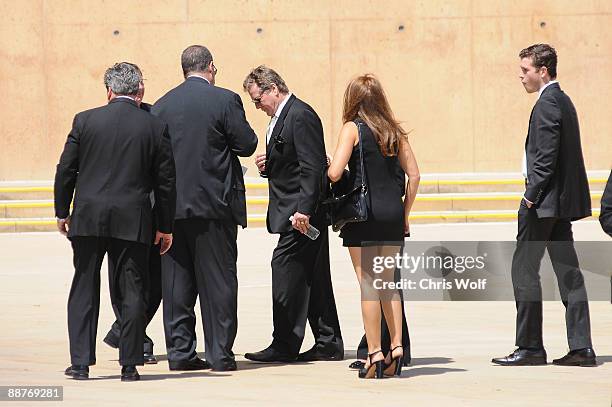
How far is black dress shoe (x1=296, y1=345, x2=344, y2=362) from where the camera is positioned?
8.40m

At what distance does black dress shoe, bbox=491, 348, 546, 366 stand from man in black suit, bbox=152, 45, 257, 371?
1462mm

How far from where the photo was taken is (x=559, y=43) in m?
18.1

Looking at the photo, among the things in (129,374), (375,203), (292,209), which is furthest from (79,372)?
(375,203)

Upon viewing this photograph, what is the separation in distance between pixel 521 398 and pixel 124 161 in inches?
89.2

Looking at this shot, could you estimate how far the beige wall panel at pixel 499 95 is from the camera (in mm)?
18078

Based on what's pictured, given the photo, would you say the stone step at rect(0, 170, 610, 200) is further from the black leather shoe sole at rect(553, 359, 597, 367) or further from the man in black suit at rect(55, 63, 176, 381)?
the man in black suit at rect(55, 63, 176, 381)

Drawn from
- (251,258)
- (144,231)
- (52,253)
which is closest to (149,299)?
(144,231)

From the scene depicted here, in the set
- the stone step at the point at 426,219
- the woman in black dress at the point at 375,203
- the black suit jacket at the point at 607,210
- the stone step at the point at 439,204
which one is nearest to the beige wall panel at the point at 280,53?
the stone step at the point at 439,204

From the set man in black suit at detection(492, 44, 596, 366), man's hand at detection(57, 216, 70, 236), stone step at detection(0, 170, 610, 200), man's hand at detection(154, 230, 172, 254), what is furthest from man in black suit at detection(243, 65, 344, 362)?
stone step at detection(0, 170, 610, 200)

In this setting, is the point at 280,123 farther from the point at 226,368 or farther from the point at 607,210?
the point at 607,210

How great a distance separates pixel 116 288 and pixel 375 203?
1.36 metres

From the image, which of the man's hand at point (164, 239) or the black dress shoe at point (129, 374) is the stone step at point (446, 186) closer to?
the man's hand at point (164, 239)

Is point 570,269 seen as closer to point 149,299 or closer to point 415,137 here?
point 149,299

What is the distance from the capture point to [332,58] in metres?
18.2
